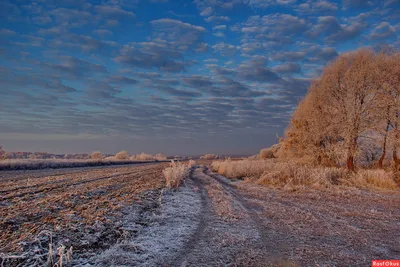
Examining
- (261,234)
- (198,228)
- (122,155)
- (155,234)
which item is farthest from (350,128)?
(122,155)

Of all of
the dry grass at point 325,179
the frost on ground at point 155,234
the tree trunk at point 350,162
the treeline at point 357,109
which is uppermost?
the treeline at point 357,109

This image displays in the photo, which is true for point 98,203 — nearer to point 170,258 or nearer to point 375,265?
point 170,258

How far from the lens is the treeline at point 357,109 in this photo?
16.4 m

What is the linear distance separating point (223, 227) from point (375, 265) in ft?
10.2

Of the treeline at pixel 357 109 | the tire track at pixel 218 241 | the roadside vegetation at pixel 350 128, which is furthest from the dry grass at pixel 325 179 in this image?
the tire track at pixel 218 241

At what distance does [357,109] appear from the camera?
1697 centimetres

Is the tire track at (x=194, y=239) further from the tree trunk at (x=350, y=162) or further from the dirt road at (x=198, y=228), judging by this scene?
the tree trunk at (x=350, y=162)

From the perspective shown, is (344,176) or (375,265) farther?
(344,176)

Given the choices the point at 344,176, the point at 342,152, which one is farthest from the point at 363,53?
the point at 344,176

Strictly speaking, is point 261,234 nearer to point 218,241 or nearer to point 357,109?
point 218,241

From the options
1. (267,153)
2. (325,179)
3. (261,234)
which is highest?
(267,153)

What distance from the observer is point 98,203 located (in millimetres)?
7680

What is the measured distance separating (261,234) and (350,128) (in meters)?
13.7

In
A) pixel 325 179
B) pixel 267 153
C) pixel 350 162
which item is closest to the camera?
pixel 325 179
